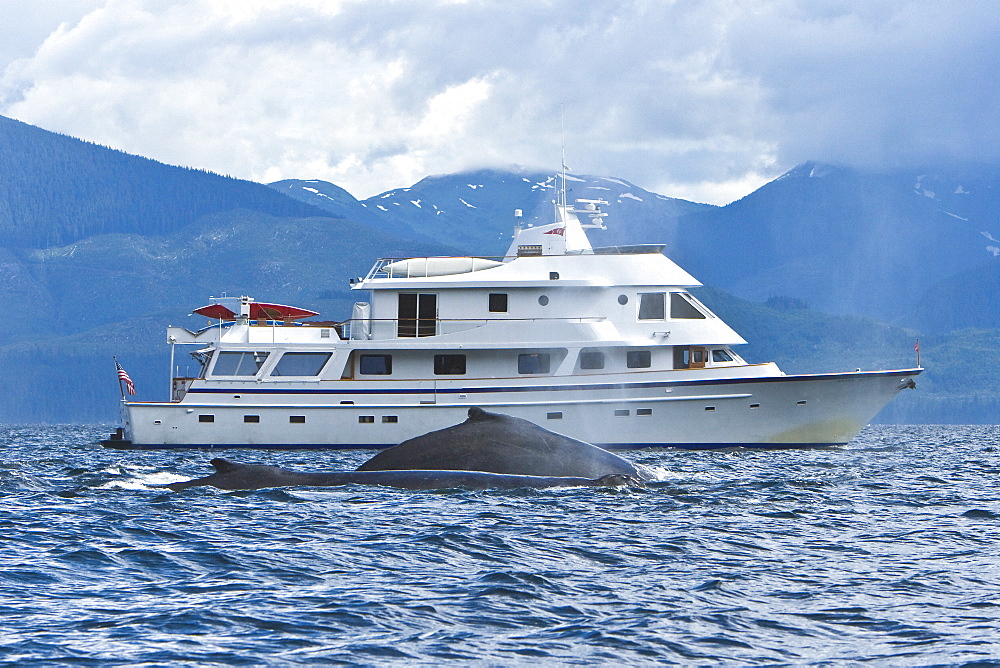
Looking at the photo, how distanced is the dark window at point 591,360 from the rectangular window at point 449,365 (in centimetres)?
372

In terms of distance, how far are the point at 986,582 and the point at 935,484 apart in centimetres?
1268

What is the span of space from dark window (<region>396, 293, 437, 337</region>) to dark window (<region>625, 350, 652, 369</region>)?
612cm

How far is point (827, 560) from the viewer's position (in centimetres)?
1550

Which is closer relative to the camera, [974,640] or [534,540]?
[974,640]

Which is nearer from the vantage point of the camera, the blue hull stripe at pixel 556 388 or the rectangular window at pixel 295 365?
the blue hull stripe at pixel 556 388

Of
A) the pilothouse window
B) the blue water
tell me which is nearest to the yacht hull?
the pilothouse window

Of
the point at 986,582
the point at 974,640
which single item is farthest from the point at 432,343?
the point at 974,640

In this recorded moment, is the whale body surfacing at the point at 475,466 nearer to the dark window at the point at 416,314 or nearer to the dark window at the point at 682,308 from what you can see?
the dark window at the point at 416,314

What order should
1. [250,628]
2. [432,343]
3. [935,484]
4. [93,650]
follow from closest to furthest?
[93,650] → [250,628] → [935,484] → [432,343]

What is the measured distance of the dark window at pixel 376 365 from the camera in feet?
134

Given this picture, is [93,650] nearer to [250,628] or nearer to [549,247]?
[250,628]

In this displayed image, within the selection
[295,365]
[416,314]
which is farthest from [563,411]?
[295,365]

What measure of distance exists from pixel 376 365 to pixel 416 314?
2.07 metres

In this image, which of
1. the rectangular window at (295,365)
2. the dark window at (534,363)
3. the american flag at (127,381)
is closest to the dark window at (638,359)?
the dark window at (534,363)
